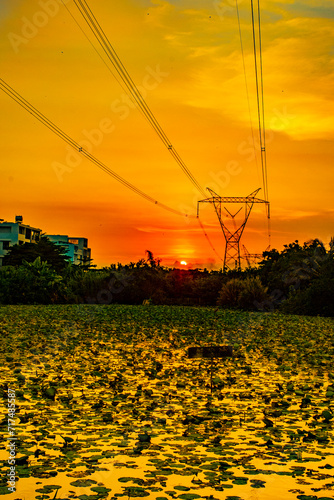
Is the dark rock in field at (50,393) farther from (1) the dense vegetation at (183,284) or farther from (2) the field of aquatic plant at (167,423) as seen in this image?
(1) the dense vegetation at (183,284)

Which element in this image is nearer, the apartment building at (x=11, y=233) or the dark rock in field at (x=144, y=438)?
the dark rock in field at (x=144, y=438)

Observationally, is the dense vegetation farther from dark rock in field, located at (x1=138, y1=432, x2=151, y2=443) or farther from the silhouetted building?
the silhouetted building

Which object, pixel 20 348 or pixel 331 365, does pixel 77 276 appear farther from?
pixel 331 365

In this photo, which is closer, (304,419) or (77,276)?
(304,419)

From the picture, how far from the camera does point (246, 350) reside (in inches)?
757

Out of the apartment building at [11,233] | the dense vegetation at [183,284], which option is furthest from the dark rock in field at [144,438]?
the apartment building at [11,233]

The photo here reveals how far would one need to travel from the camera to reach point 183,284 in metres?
53.8

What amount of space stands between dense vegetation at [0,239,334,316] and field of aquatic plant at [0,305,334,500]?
926 inches

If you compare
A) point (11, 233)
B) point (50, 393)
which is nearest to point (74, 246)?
point (11, 233)

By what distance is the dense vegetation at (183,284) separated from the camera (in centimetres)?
4284

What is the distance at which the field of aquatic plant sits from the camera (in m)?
6.57

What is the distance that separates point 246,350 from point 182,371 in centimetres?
497

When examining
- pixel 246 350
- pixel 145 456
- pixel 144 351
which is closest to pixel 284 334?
pixel 246 350

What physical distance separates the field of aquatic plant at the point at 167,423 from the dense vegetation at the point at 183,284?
77.2ft
